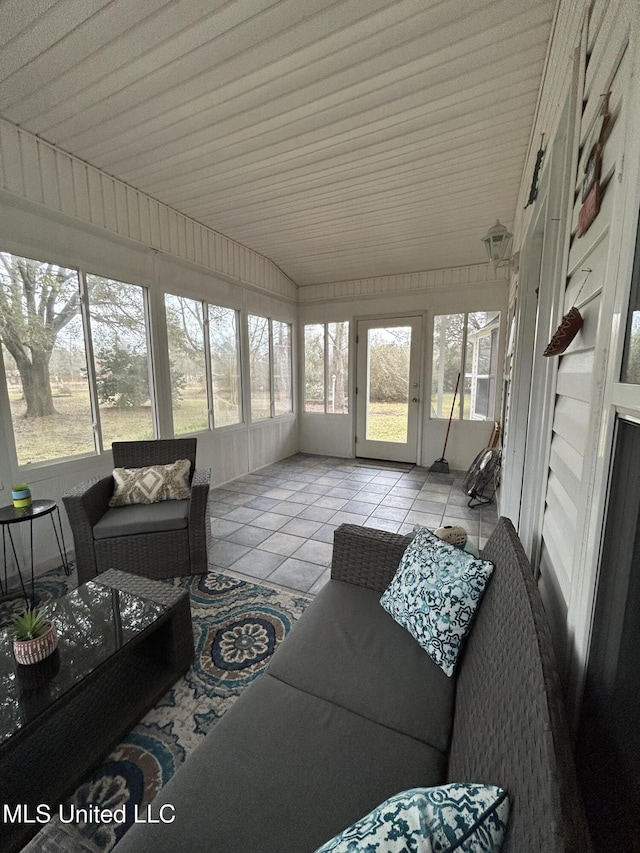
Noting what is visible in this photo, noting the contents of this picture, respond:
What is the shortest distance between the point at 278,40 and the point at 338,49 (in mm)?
300

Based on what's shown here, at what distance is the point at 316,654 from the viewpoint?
119 centimetres

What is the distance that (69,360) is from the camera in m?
2.72

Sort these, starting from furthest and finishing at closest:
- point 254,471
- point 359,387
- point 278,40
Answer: point 359,387
point 254,471
point 278,40

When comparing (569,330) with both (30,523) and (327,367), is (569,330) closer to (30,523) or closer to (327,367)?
(30,523)

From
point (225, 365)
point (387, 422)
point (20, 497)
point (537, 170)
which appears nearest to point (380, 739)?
point (20, 497)

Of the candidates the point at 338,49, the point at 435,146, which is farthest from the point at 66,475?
the point at 435,146

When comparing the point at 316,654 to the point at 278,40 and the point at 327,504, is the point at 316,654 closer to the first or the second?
the point at 327,504

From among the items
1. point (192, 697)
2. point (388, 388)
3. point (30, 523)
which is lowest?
point (192, 697)

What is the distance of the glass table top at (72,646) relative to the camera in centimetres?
106

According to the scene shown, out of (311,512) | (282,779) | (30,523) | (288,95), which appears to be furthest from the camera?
(311,512)

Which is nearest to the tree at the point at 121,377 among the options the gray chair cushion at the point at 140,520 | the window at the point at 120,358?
the window at the point at 120,358

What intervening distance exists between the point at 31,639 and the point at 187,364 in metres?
2.97

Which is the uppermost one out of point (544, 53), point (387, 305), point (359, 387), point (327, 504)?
point (544, 53)

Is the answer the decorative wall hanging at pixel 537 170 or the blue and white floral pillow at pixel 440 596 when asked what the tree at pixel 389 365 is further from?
the blue and white floral pillow at pixel 440 596
